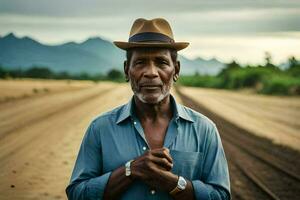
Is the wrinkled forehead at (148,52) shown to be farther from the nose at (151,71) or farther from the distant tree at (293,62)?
the distant tree at (293,62)

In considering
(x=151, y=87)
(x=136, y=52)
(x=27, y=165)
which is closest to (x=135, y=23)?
(x=136, y=52)

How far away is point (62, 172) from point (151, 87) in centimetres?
875

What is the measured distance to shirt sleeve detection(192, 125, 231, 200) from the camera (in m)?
2.65

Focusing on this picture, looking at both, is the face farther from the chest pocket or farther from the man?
the chest pocket

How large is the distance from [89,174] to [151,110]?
428mm

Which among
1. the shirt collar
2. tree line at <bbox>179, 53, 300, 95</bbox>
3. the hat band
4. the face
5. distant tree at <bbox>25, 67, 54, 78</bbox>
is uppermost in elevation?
the hat band

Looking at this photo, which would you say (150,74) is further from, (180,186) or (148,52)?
(180,186)

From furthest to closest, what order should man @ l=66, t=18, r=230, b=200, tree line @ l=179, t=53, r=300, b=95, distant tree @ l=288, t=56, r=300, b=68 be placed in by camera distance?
distant tree @ l=288, t=56, r=300, b=68 < tree line @ l=179, t=53, r=300, b=95 < man @ l=66, t=18, r=230, b=200

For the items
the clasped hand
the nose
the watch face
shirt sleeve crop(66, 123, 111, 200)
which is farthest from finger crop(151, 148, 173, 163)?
the nose

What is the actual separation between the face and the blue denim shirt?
12cm

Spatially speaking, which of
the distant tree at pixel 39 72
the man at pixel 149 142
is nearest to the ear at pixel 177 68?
the man at pixel 149 142

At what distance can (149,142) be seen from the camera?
2.73 metres

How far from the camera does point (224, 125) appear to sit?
2428 cm

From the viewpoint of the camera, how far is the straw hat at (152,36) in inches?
107
